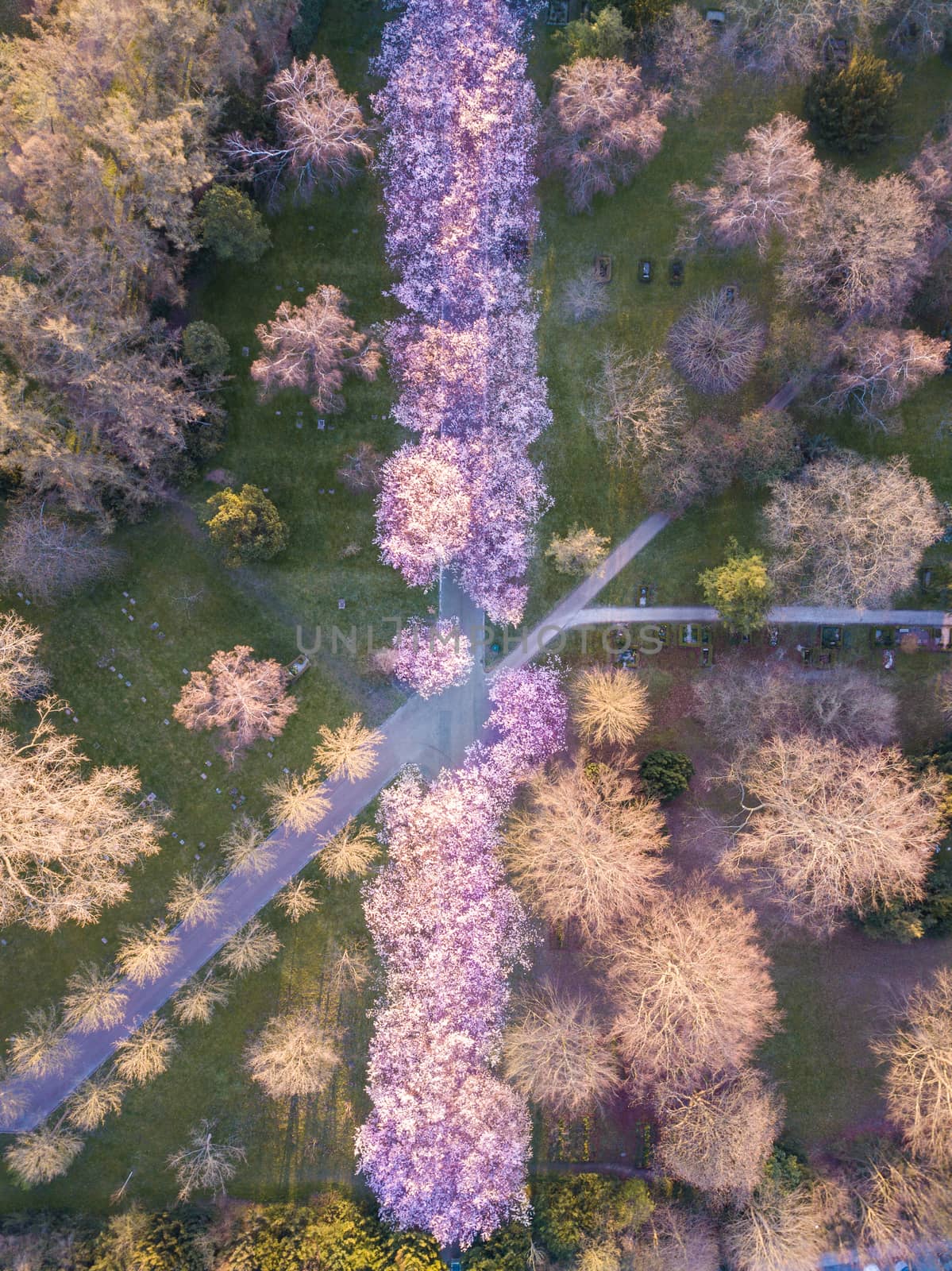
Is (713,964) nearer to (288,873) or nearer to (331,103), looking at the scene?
(288,873)

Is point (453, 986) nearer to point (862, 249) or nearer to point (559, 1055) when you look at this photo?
point (559, 1055)

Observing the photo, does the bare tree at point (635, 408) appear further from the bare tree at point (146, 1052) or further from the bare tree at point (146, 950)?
the bare tree at point (146, 1052)

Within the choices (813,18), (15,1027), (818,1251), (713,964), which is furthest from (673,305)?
(15,1027)

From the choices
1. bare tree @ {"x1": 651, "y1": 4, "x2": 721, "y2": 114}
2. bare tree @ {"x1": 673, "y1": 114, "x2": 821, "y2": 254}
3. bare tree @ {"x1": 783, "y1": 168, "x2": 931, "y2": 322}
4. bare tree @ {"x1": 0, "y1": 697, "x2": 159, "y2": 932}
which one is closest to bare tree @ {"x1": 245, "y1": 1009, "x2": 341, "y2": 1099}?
bare tree @ {"x1": 0, "y1": 697, "x2": 159, "y2": 932}

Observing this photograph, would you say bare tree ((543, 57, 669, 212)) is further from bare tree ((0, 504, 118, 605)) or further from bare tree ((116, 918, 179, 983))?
bare tree ((116, 918, 179, 983))

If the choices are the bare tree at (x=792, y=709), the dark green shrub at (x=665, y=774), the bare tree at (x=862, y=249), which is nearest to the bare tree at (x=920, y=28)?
the bare tree at (x=862, y=249)
